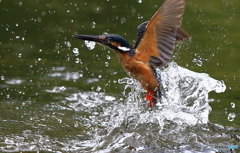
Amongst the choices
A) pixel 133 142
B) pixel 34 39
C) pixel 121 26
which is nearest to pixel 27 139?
pixel 133 142

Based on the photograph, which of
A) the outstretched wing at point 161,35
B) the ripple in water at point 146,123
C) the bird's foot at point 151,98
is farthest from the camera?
the bird's foot at point 151,98

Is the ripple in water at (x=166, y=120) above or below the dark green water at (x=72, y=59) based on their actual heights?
below

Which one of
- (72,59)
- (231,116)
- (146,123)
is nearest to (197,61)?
(72,59)

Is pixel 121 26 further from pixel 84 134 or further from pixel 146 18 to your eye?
pixel 84 134

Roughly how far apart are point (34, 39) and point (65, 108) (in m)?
2.82

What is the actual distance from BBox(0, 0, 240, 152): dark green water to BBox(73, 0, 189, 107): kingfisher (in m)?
0.81

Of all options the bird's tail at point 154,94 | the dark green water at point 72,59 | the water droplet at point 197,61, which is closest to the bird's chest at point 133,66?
the bird's tail at point 154,94

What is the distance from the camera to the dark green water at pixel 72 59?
17.6 feet

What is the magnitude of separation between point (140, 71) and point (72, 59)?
283 cm

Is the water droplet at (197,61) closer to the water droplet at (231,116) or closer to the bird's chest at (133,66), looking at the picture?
the water droplet at (231,116)

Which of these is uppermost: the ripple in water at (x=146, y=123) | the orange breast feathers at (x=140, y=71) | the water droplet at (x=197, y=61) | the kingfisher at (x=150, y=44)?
the water droplet at (x=197, y=61)

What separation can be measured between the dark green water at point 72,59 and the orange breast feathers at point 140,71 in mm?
745

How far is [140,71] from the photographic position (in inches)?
191

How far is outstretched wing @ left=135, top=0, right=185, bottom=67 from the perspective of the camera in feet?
14.9
